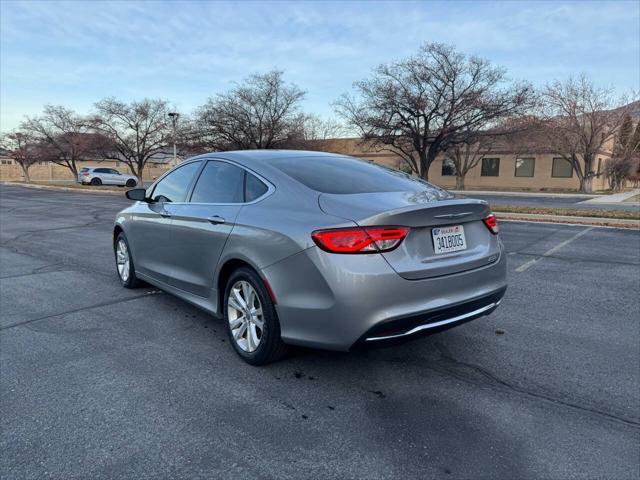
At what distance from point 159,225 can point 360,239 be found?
260 centimetres

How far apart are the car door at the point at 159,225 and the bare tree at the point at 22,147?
43.9 metres

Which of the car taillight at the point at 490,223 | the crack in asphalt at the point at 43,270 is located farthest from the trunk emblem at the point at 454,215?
the crack in asphalt at the point at 43,270

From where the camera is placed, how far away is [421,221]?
9.69 ft

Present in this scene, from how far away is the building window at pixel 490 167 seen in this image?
4010cm

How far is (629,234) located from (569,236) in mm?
1489

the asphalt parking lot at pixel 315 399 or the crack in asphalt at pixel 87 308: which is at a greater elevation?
the crack in asphalt at pixel 87 308

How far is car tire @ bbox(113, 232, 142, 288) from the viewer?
5.50 meters

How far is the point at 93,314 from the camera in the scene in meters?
4.76

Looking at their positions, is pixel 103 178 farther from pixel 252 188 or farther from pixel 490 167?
pixel 252 188

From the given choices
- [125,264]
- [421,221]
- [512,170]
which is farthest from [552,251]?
[512,170]

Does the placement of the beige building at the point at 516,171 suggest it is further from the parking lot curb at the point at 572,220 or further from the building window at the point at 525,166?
the parking lot curb at the point at 572,220

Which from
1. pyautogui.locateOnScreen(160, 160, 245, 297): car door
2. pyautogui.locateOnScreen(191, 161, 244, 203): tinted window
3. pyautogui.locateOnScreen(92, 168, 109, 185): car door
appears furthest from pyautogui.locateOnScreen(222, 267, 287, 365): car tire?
pyautogui.locateOnScreen(92, 168, 109, 185): car door

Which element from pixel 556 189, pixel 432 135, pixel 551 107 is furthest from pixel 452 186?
pixel 432 135

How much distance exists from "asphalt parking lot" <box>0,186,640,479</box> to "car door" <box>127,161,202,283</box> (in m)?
0.48
